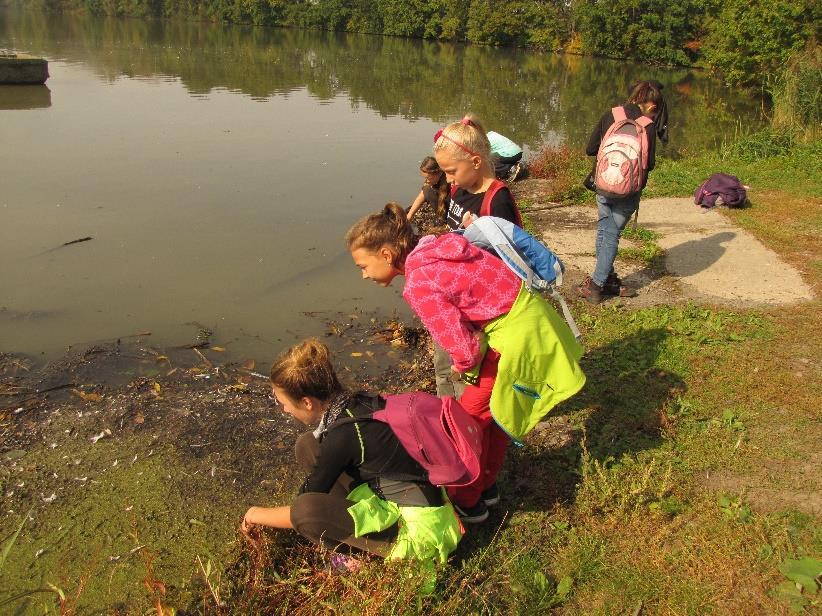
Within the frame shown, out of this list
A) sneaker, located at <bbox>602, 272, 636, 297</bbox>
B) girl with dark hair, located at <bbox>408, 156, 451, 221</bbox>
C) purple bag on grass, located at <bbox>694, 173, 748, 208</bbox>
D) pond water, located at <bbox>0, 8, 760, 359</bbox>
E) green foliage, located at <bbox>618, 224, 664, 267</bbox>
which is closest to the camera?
sneaker, located at <bbox>602, 272, 636, 297</bbox>

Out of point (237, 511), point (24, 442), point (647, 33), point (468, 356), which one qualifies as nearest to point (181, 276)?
point (24, 442)

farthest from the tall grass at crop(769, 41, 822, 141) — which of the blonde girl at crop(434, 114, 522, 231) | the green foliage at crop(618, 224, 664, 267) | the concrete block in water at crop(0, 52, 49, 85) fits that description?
the concrete block in water at crop(0, 52, 49, 85)

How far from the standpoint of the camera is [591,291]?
571cm

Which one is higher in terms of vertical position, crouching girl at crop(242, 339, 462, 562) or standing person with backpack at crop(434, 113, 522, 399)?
standing person with backpack at crop(434, 113, 522, 399)

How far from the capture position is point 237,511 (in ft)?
11.6

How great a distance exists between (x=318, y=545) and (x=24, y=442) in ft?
7.56

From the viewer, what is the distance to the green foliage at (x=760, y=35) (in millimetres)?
21094

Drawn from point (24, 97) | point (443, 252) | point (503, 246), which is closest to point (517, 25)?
point (24, 97)

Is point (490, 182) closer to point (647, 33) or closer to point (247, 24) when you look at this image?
point (647, 33)

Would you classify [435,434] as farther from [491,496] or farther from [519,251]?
[519,251]

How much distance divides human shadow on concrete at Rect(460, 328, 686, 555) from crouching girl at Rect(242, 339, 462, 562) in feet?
1.60

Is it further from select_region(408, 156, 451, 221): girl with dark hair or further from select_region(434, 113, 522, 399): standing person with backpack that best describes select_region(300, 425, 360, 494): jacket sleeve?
select_region(408, 156, 451, 221): girl with dark hair

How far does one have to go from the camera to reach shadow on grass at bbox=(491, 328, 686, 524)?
11.4ft

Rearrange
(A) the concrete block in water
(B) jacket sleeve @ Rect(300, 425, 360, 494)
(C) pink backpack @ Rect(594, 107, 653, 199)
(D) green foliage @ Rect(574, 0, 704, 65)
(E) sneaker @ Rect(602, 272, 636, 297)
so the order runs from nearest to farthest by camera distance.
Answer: (B) jacket sleeve @ Rect(300, 425, 360, 494)
(C) pink backpack @ Rect(594, 107, 653, 199)
(E) sneaker @ Rect(602, 272, 636, 297)
(A) the concrete block in water
(D) green foliage @ Rect(574, 0, 704, 65)
